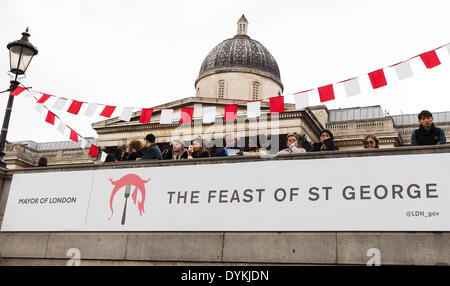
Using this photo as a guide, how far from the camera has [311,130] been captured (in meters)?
39.7

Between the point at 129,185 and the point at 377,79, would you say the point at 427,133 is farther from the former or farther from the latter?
the point at 129,185

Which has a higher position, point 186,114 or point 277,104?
point 186,114

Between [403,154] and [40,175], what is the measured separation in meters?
6.68

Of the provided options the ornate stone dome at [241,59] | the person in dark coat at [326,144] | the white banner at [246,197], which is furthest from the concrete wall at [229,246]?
the ornate stone dome at [241,59]

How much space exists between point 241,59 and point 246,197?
41.3 meters

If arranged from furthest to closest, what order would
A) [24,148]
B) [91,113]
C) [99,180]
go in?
1. [24,148]
2. [91,113]
3. [99,180]

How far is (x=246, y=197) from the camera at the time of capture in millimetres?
8758

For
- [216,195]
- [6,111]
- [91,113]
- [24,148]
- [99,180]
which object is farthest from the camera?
[24,148]

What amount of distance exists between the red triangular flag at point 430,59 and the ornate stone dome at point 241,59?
3768 centimetres

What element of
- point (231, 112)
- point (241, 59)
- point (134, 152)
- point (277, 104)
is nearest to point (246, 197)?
point (134, 152)
